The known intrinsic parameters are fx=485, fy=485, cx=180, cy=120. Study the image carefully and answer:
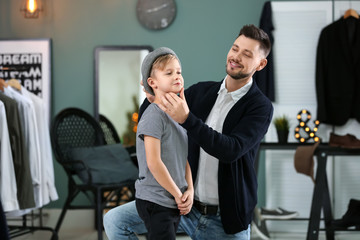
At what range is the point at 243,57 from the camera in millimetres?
1960

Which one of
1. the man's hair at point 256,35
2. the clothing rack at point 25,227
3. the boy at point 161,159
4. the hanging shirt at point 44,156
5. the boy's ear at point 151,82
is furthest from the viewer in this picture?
the clothing rack at point 25,227

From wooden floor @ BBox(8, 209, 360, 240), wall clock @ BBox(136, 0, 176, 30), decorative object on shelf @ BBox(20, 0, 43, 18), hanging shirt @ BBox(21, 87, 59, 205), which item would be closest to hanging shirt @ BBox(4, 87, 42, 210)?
hanging shirt @ BBox(21, 87, 59, 205)

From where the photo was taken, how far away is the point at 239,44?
1968mm

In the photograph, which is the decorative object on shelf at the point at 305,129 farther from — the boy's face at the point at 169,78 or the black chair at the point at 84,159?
the boy's face at the point at 169,78

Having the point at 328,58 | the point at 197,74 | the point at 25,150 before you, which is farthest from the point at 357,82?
the point at 25,150

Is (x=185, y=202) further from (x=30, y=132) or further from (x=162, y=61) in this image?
(x=30, y=132)

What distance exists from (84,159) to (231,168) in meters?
1.90

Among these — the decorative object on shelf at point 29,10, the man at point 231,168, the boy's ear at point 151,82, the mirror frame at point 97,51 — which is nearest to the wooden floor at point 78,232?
the mirror frame at point 97,51

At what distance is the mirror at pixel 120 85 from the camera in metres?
4.43

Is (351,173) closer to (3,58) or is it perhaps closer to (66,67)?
(66,67)

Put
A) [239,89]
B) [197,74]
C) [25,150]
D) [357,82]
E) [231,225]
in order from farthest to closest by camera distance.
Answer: [197,74] < [357,82] < [25,150] < [239,89] < [231,225]

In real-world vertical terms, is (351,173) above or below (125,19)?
below

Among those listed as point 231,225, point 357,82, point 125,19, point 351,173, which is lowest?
point 351,173

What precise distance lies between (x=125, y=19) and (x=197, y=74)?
2.76 ft
